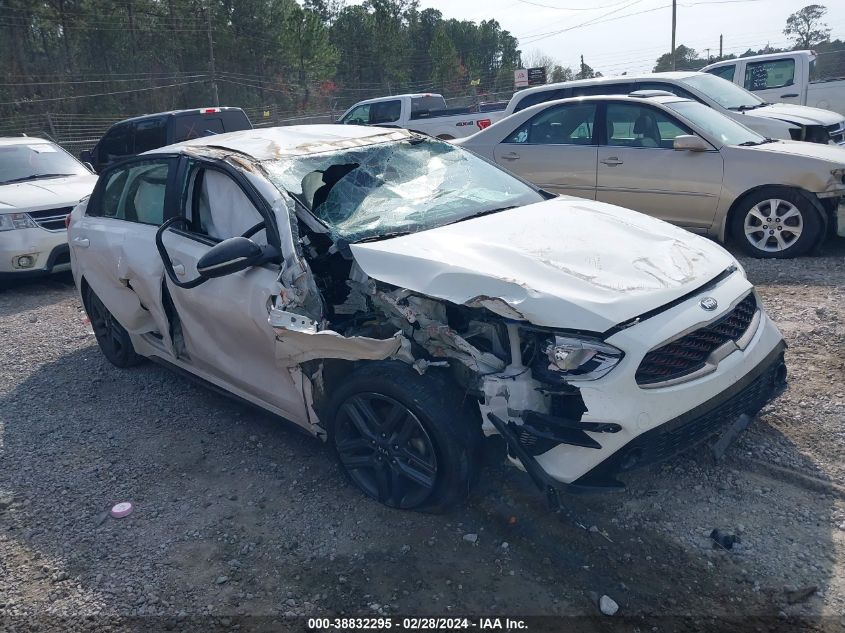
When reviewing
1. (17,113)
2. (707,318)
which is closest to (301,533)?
(707,318)

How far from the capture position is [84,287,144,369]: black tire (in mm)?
5324

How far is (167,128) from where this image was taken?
10242mm

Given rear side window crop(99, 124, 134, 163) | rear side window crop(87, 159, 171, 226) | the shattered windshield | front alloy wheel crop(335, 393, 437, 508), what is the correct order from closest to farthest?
front alloy wheel crop(335, 393, 437, 508) < the shattered windshield < rear side window crop(87, 159, 171, 226) < rear side window crop(99, 124, 134, 163)

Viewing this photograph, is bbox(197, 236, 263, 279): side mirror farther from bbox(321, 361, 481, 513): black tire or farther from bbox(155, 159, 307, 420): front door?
bbox(321, 361, 481, 513): black tire

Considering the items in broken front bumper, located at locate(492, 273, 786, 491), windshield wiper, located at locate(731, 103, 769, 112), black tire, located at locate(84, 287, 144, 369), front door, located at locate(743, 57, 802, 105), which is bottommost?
black tire, located at locate(84, 287, 144, 369)

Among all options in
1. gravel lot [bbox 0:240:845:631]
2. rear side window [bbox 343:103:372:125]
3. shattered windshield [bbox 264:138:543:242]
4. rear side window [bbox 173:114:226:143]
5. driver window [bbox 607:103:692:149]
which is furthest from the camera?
rear side window [bbox 343:103:372:125]

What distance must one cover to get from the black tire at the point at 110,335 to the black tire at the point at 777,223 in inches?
224

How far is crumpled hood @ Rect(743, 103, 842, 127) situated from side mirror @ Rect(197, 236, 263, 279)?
779cm

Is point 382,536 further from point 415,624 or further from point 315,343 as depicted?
point 315,343

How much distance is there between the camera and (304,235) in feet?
11.8

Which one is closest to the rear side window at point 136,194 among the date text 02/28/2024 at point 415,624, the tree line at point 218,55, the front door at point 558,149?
the date text 02/28/2024 at point 415,624

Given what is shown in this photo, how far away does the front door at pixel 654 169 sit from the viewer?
276 inches

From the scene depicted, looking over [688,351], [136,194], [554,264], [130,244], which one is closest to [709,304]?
[688,351]

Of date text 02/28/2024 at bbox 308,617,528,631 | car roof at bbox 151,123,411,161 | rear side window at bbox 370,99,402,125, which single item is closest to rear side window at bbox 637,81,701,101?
car roof at bbox 151,123,411,161
